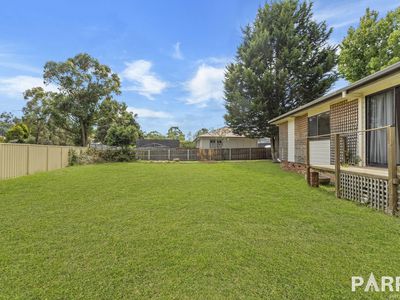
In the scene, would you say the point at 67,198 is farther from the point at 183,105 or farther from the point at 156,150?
the point at 183,105

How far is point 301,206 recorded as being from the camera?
4.68 metres

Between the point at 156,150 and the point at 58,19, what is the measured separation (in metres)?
13.7

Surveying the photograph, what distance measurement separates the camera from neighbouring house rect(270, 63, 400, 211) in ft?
14.4

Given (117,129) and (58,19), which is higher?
(58,19)

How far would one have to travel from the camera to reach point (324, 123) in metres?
9.15

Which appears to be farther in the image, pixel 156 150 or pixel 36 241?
pixel 156 150

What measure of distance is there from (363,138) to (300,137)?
4.86m

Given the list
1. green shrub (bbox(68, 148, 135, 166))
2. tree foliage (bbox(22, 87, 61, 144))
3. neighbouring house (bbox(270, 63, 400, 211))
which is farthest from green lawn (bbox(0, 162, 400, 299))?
tree foliage (bbox(22, 87, 61, 144))

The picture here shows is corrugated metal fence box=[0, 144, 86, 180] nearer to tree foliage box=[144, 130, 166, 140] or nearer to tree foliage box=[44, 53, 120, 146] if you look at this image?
tree foliage box=[44, 53, 120, 146]

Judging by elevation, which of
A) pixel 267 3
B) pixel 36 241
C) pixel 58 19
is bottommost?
pixel 36 241

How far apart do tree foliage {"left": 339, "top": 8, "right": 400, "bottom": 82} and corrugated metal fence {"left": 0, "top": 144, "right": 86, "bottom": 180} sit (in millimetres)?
22263

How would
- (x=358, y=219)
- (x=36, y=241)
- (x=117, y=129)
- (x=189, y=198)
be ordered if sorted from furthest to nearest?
(x=117, y=129) → (x=189, y=198) → (x=358, y=219) → (x=36, y=241)

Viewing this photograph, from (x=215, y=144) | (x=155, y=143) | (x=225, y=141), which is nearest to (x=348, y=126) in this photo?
(x=225, y=141)

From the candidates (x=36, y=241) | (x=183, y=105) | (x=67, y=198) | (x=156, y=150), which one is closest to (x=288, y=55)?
(x=156, y=150)
